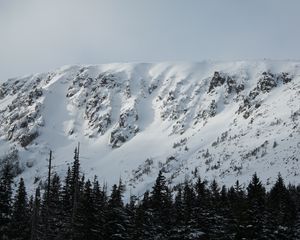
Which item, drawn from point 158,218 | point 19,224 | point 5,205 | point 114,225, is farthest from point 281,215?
point 5,205

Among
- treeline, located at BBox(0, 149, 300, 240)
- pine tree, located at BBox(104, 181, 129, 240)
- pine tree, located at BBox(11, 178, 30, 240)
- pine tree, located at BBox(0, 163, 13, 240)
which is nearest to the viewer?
treeline, located at BBox(0, 149, 300, 240)

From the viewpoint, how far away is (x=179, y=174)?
189625mm

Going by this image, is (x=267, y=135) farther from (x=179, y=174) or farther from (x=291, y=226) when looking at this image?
(x=291, y=226)

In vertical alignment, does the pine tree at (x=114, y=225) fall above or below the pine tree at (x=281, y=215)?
below

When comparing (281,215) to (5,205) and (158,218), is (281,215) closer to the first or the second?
(158,218)

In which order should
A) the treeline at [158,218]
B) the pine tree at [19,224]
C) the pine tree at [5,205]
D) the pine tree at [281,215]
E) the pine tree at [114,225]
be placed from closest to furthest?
the treeline at [158,218]
the pine tree at [114,225]
the pine tree at [5,205]
the pine tree at [281,215]
the pine tree at [19,224]

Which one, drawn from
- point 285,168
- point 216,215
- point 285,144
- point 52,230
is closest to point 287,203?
point 216,215

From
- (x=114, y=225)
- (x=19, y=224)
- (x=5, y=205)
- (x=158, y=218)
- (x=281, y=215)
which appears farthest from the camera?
(x=281, y=215)

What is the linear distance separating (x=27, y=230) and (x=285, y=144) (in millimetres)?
131855

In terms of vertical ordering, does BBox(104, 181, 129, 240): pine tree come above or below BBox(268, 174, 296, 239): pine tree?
below

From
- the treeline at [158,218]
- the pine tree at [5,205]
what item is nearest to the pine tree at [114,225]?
the treeline at [158,218]

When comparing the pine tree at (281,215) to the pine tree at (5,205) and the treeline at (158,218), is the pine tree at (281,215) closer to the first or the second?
the treeline at (158,218)

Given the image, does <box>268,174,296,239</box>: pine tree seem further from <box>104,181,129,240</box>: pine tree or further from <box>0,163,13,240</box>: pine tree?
<box>0,163,13,240</box>: pine tree

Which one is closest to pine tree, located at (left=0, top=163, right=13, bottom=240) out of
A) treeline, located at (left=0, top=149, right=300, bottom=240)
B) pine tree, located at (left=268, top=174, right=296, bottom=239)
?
treeline, located at (left=0, top=149, right=300, bottom=240)
